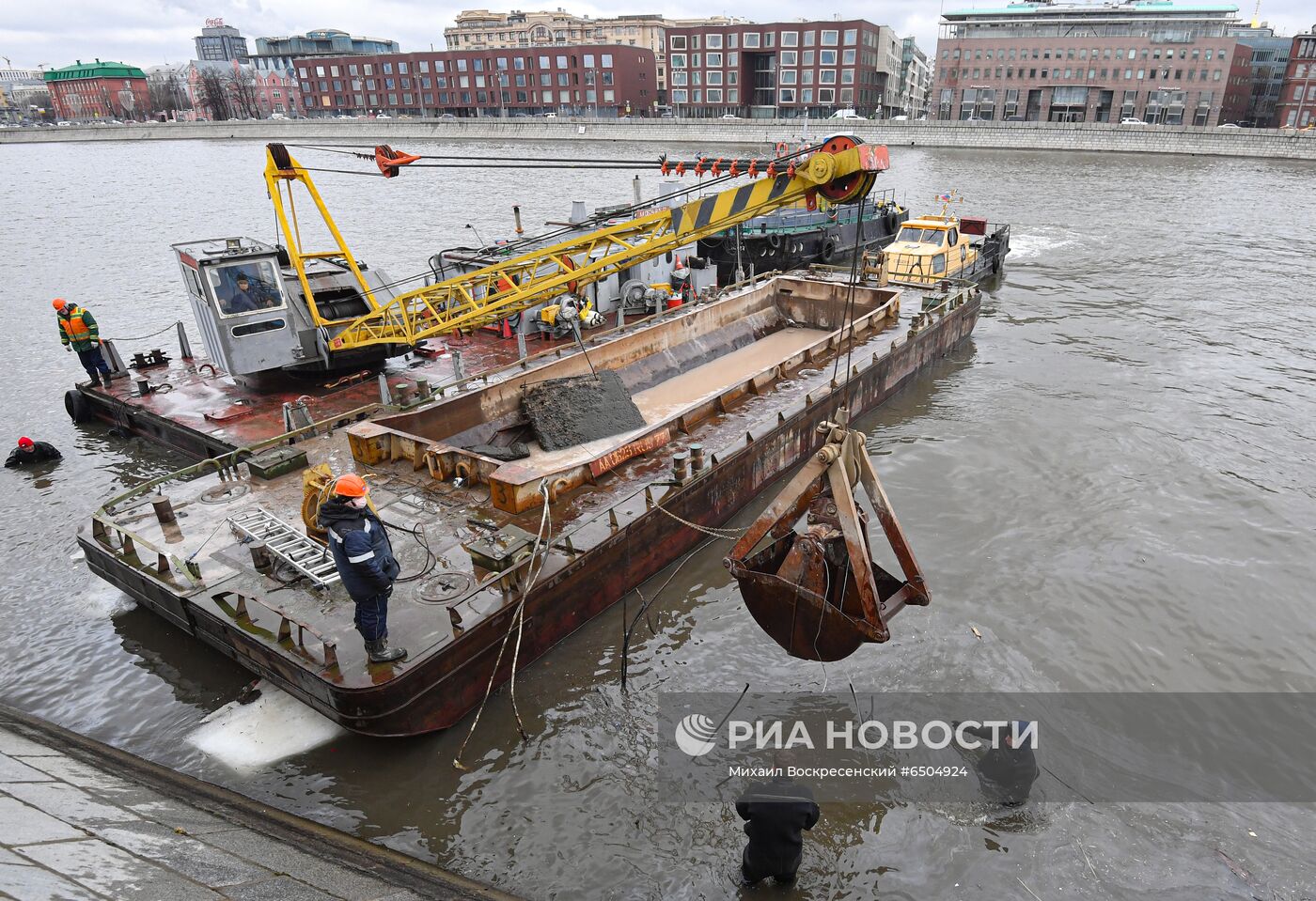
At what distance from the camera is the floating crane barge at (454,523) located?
21.1 feet

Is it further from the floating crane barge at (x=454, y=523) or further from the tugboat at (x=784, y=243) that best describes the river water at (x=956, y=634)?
the tugboat at (x=784, y=243)

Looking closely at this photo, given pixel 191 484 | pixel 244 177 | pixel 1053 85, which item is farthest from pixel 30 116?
pixel 191 484

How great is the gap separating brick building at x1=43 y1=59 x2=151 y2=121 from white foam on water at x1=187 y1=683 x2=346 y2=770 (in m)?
186

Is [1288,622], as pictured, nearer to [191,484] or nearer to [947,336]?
[947,336]

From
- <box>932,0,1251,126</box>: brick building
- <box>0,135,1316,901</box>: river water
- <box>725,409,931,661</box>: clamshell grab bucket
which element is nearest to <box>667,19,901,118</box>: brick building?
<box>932,0,1251,126</box>: brick building

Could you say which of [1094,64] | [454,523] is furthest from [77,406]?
[1094,64]

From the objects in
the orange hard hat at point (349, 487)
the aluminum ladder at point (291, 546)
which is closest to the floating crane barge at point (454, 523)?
the aluminum ladder at point (291, 546)

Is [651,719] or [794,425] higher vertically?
[794,425]

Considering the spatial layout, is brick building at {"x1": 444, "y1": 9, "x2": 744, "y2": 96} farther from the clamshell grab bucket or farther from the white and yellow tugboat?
the clamshell grab bucket

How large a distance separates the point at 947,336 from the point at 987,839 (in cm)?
1311

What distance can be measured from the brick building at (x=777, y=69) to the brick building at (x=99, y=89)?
124 meters

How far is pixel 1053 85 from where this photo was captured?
81.6 m

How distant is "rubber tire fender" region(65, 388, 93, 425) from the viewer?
13797 millimetres

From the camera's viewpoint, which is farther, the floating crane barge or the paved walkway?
the floating crane barge
